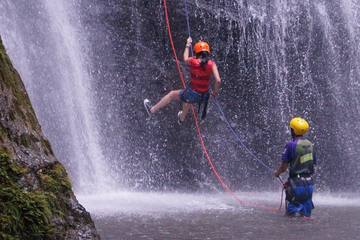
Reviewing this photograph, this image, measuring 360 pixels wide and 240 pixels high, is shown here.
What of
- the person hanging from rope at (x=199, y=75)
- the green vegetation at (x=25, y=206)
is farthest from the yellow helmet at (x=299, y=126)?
the green vegetation at (x=25, y=206)

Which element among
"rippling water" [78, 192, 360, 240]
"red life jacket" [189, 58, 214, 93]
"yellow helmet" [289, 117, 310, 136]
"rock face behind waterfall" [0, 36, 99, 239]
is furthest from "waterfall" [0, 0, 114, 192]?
"rock face behind waterfall" [0, 36, 99, 239]

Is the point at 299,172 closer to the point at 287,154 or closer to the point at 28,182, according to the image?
the point at 287,154

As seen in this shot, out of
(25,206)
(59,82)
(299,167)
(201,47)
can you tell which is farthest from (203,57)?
(25,206)

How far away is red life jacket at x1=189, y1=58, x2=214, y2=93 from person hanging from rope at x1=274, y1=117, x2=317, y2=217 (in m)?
2.32

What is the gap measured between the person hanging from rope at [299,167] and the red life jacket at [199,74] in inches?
91.4

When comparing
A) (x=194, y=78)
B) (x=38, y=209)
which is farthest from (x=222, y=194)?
(x=38, y=209)

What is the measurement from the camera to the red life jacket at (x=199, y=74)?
990 centimetres

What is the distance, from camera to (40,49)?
12.9m

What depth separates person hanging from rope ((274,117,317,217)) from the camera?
8055 millimetres

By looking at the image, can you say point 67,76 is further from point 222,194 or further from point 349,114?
point 349,114

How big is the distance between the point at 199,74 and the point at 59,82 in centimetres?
417

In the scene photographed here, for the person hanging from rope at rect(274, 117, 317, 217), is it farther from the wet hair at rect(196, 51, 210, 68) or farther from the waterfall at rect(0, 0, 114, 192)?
the waterfall at rect(0, 0, 114, 192)

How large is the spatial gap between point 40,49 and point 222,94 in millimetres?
4979

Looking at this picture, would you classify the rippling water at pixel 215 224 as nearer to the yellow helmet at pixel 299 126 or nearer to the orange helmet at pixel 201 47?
the yellow helmet at pixel 299 126
